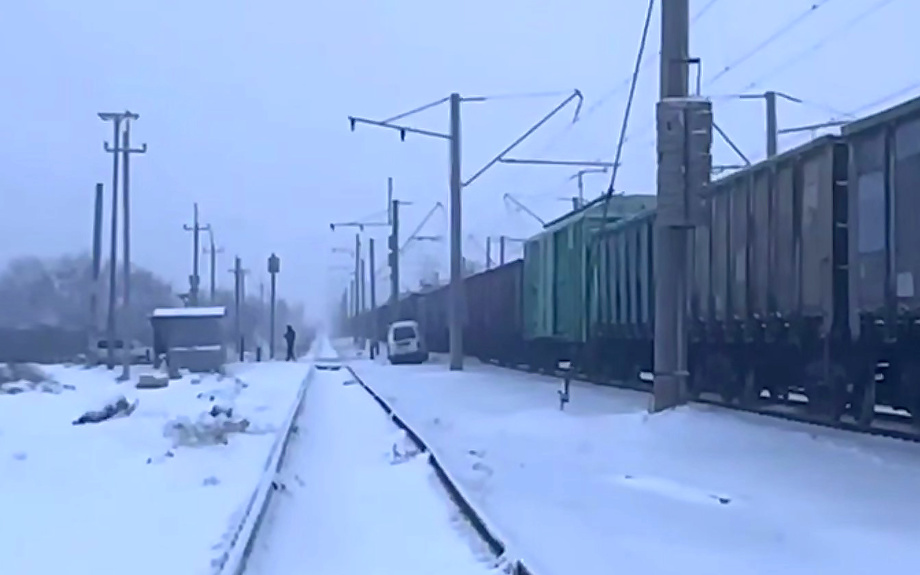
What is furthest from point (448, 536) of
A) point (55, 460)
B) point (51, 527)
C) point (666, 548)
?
point (55, 460)

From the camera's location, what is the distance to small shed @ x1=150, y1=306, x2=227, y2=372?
51.3 metres

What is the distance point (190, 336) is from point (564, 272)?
18436mm

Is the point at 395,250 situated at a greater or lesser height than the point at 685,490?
greater

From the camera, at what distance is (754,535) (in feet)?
34.9

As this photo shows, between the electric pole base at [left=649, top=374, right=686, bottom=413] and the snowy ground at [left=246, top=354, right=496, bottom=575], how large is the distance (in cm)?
371

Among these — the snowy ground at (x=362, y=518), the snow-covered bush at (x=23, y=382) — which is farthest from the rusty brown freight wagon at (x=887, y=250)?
the snow-covered bush at (x=23, y=382)

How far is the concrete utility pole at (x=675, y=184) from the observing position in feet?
68.5

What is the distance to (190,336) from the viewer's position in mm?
51688

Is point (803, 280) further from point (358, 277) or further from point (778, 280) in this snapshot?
point (358, 277)

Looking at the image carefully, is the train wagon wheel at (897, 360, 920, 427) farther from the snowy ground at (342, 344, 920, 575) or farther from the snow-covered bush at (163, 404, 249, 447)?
the snow-covered bush at (163, 404, 249, 447)

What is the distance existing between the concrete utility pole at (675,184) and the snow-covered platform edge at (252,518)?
5.57 meters

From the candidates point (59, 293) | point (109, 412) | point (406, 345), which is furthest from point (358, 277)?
point (109, 412)

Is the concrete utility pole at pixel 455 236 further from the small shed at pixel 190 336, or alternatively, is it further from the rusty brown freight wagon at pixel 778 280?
the rusty brown freight wagon at pixel 778 280

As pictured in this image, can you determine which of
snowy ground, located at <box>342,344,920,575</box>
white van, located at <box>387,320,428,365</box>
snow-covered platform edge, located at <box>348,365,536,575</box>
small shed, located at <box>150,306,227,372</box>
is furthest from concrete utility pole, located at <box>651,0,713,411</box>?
white van, located at <box>387,320,428,365</box>
